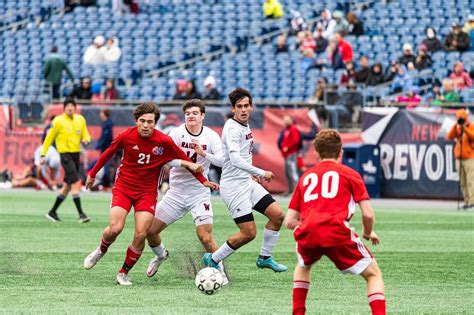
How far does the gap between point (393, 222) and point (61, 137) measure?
615 centimetres

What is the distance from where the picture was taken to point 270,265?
1436 centimetres

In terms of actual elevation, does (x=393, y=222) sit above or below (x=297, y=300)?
below

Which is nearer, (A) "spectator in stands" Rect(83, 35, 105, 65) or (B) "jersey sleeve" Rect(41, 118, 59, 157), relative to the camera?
(B) "jersey sleeve" Rect(41, 118, 59, 157)

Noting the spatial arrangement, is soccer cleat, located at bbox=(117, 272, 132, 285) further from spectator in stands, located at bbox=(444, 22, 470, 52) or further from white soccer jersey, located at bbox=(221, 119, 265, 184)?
spectator in stands, located at bbox=(444, 22, 470, 52)

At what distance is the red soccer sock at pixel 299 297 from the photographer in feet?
30.5

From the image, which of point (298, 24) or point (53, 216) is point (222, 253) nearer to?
point (53, 216)

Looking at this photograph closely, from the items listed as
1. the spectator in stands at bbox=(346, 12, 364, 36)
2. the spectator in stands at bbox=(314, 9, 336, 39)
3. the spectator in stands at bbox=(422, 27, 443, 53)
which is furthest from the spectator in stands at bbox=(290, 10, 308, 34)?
the spectator in stands at bbox=(422, 27, 443, 53)

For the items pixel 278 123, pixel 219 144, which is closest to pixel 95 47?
pixel 278 123

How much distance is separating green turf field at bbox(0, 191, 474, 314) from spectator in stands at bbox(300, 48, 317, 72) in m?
13.0

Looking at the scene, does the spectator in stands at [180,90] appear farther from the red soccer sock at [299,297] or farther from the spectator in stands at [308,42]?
the red soccer sock at [299,297]

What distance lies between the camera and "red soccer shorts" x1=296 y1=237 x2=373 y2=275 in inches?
363

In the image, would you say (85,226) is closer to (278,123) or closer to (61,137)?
(61,137)

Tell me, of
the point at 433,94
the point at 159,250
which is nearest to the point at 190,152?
the point at 159,250

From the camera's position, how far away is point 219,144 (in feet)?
44.8
